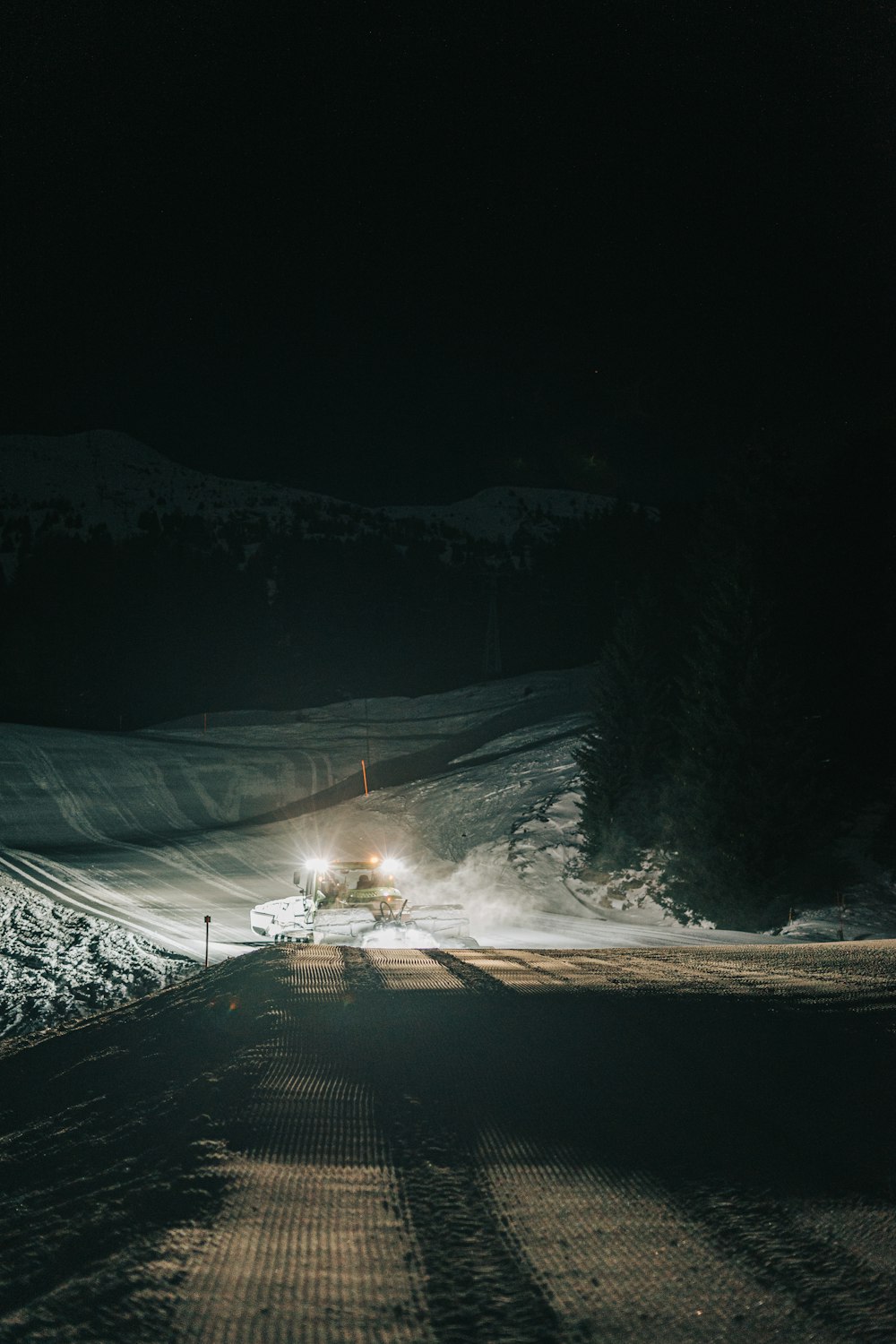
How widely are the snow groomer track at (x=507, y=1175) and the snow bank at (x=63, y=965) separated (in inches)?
106

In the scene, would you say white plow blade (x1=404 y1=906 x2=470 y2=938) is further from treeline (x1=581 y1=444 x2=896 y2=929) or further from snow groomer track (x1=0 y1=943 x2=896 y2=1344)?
snow groomer track (x1=0 y1=943 x2=896 y2=1344)

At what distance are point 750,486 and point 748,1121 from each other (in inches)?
1270

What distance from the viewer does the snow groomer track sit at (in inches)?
124

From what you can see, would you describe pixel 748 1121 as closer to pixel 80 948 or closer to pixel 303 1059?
pixel 303 1059

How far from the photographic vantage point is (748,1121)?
5227 mm

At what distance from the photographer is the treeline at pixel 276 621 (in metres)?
90.9

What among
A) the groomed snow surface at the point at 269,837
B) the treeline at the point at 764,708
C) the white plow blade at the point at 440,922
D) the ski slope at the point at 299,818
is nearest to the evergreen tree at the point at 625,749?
the treeline at the point at 764,708

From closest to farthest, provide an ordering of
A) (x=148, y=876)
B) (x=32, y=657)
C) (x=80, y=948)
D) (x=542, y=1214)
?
(x=542, y=1214), (x=80, y=948), (x=148, y=876), (x=32, y=657)

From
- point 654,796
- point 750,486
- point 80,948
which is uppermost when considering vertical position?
point 750,486

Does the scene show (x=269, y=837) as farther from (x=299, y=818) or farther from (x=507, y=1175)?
(x=507, y=1175)

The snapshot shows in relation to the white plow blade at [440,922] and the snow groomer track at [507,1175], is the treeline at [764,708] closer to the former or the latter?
the white plow blade at [440,922]

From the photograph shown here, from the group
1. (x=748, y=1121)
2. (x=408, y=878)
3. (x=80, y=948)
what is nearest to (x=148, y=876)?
(x=408, y=878)

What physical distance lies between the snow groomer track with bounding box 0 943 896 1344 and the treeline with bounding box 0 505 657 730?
69.8m

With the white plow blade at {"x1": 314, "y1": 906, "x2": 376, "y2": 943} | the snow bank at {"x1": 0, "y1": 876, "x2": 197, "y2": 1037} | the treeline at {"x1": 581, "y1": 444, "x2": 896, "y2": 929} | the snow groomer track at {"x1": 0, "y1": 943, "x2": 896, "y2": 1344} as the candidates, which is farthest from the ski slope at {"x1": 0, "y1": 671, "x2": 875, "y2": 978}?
the snow groomer track at {"x1": 0, "y1": 943, "x2": 896, "y2": 1344}
